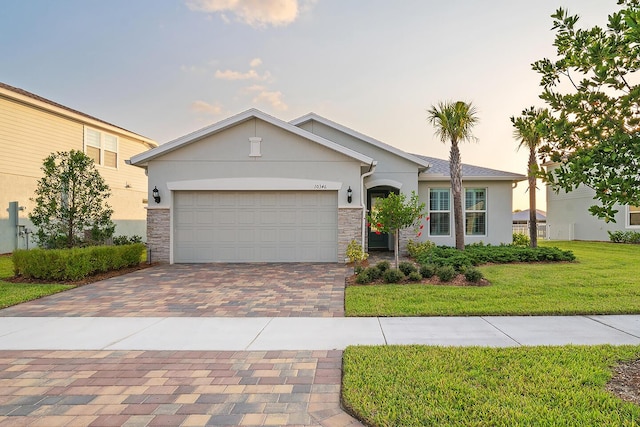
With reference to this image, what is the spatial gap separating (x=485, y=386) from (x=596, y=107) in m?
3.06

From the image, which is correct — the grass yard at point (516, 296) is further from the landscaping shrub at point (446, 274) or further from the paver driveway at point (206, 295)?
the paver driveway at point (206, 295)

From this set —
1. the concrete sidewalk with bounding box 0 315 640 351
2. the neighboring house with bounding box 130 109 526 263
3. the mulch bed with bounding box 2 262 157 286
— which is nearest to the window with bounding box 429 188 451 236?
the neighboring house with bounding box 130 109 526 263

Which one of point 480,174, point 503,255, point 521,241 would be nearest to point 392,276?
point 503,255

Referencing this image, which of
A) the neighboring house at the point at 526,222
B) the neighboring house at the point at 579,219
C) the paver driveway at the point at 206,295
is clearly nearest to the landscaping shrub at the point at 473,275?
the paver driveway at the point at 206,295

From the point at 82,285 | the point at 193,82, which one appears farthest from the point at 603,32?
the point at 193,82

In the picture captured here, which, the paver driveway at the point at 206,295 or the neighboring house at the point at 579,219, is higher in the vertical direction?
the neighboring house at the point at 579,219

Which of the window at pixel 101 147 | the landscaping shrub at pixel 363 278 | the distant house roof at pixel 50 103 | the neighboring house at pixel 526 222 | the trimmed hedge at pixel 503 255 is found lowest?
the landscaping shrub at pixel 363 278

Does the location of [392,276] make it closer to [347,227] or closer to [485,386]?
[347,227]

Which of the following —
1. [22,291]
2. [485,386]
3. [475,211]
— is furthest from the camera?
[475,211]

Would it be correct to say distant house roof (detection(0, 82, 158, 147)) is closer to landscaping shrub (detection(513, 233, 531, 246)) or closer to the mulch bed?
the mulch bed

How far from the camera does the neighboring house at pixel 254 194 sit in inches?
490

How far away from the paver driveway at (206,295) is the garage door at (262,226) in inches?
56.3

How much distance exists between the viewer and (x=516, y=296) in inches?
291

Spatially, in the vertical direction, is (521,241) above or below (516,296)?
above
